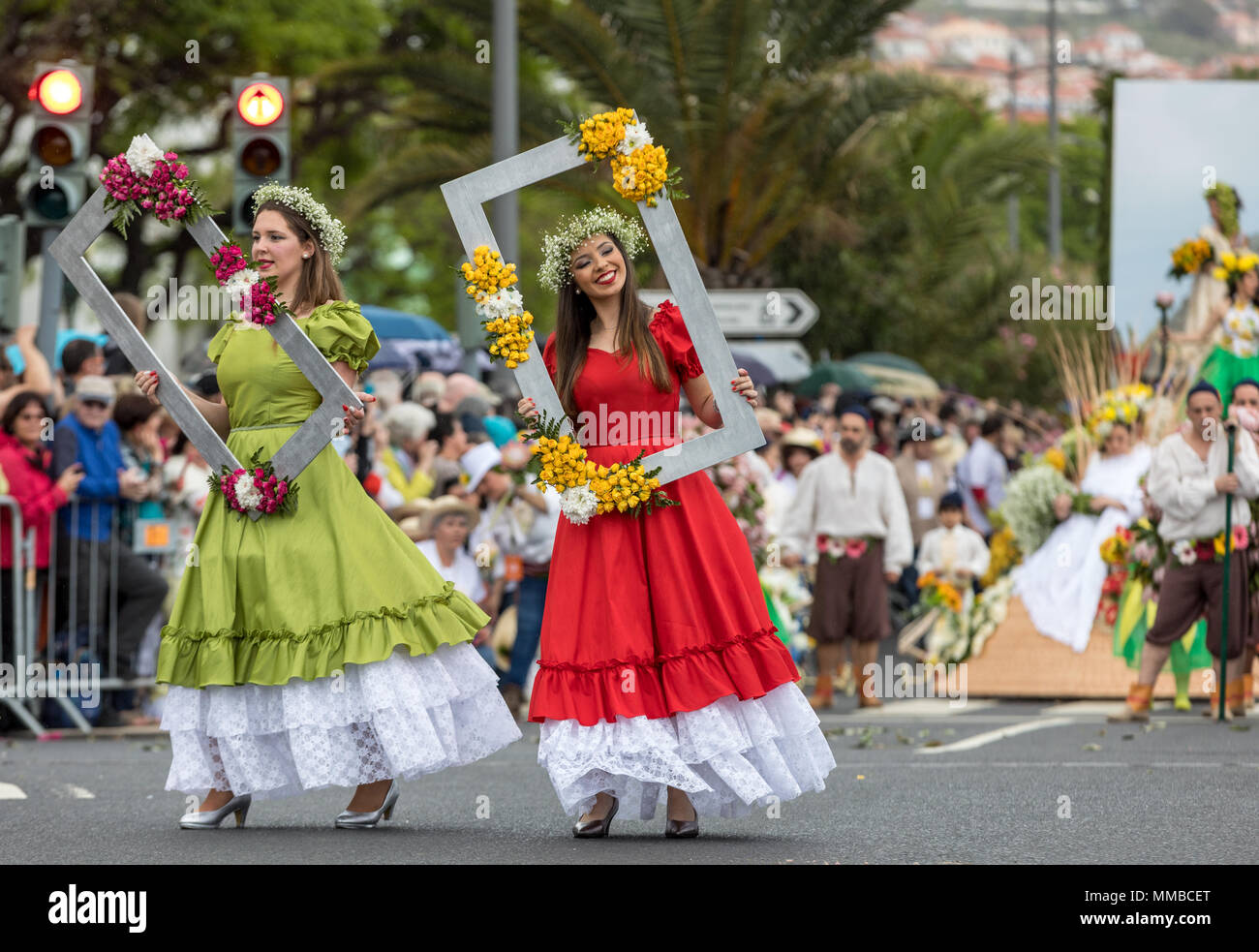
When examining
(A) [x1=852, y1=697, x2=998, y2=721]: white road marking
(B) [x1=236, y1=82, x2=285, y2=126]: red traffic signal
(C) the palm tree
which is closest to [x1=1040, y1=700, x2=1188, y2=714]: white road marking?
(A) [x1=852, y1=697, x2=998, y2=721]: white road marking

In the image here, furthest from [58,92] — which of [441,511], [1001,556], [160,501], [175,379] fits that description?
[1001,556]

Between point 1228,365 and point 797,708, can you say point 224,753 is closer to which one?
point 797,708

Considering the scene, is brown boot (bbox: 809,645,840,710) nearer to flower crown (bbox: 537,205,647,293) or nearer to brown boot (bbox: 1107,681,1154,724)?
brown boot (bbox: 1107,681,1154,724)

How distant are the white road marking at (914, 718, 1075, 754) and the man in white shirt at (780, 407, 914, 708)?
189 centimetres

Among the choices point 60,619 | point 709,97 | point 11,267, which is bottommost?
point 60,619

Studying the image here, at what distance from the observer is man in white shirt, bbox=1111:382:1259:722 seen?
12883 millimetres

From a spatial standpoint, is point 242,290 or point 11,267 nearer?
point 242,290

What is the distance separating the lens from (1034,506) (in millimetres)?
15844

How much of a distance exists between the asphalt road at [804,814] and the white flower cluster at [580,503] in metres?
1.14

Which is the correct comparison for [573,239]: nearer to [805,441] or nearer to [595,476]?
[595,476]

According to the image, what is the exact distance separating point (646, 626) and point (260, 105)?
20.6 feet

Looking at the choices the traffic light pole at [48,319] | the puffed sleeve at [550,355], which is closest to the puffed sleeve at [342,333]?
the puffed sleeve at [550,355]
